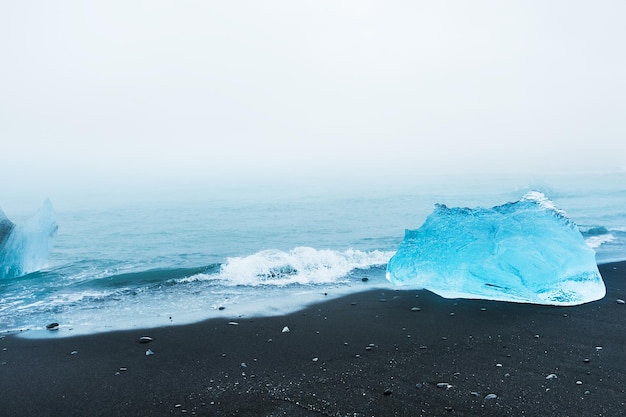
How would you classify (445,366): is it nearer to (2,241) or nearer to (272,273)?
(272,273)

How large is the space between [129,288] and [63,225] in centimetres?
1627

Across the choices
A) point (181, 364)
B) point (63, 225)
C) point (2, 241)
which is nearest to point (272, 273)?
point (181, 364)

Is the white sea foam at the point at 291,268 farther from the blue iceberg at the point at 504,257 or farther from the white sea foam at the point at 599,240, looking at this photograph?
the white sea foam at the point at 599,240

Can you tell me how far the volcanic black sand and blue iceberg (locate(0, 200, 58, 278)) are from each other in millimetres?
5947

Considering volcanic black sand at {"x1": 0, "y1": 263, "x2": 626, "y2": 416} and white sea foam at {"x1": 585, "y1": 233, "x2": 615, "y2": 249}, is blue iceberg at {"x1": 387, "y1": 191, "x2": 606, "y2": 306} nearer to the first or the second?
volcanic black sand at {"x1": 0, "y1": 263, "x2": 626, "y2": 416}

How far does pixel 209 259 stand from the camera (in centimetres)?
1617

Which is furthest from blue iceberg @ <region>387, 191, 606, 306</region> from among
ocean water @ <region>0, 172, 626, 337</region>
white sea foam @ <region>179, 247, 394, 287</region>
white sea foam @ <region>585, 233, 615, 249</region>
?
white sea foam @ <region>585, 233, 615, 249</region>

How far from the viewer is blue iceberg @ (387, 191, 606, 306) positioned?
399 inches

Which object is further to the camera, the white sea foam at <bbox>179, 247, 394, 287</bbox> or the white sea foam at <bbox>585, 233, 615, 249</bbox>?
the white sea foam at <bbox>585, 233, 615, 249</bbox>

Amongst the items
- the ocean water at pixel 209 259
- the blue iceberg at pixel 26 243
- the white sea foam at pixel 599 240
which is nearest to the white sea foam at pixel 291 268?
the ocean water at pixel 209 259

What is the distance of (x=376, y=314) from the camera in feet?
30.8

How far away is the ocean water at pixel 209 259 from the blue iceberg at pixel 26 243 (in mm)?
427

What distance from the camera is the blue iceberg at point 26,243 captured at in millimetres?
13023

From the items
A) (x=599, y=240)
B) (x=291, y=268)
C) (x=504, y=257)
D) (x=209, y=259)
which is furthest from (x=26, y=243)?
(x=599, y=240)
